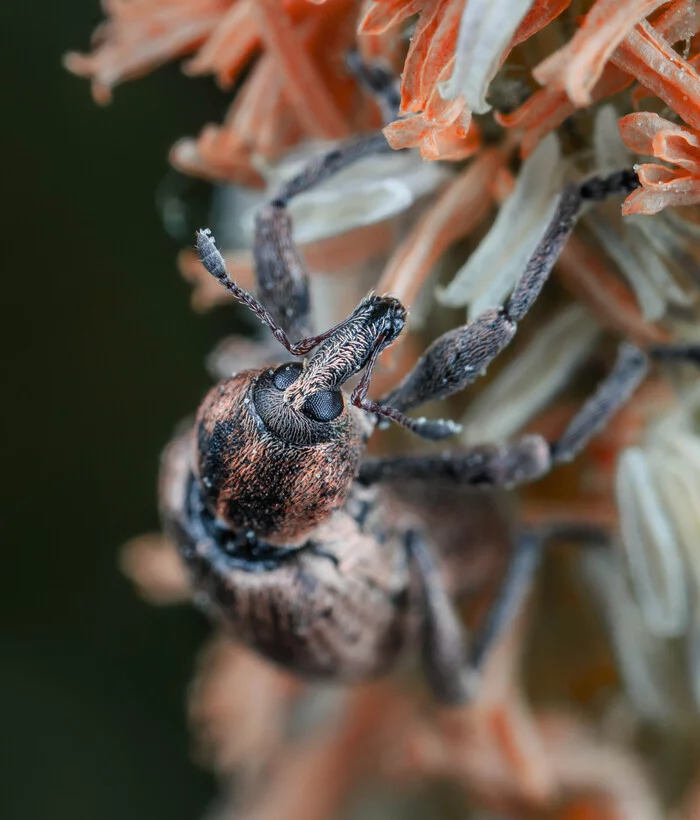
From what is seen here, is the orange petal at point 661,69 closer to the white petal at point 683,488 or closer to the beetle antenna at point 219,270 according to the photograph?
the beetle antenna at point 219,270

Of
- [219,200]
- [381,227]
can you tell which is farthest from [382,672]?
[219,200]

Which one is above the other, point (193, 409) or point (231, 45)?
point (231, 45)

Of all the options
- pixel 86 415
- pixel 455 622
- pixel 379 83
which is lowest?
pixel 455 622

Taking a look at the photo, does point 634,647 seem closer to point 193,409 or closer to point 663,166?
point 663,166

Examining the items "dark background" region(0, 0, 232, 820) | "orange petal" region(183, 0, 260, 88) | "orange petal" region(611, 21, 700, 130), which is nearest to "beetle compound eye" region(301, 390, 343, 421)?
"orange petal" region(611, 21, 700, 130)

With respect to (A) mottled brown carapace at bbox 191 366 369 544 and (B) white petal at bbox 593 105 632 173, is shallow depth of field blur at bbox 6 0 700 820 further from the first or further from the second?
(A) mottled brown carapace at bbox 191 366 369 544

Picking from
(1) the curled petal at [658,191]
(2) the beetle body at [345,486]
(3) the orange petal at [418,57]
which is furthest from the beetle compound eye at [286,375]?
(1) the curled petal at [658,191]

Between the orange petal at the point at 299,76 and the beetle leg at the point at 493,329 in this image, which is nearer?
the beetle leg at the point at 493,329

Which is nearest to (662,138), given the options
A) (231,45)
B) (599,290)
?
(599,290)
